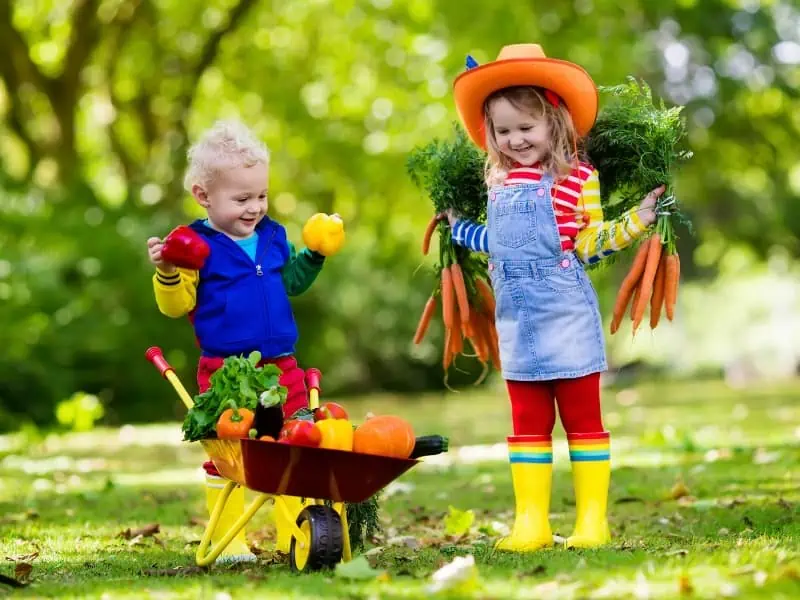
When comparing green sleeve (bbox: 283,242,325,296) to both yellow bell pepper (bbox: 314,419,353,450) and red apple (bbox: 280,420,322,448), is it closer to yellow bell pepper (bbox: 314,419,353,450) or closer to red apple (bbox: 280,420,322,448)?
yellow bell pepper (bbox: 314,419,353,450)

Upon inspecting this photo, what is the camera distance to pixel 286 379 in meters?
4.91

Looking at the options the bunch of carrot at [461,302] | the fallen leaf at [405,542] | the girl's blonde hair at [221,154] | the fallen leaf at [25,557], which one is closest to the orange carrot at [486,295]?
the bunch of carrot at [461,302]

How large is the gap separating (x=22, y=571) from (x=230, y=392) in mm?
941

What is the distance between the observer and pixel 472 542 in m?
5.20

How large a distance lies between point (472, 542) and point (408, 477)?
2892 millimetres

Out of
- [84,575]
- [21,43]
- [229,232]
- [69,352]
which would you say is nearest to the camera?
[84,575]

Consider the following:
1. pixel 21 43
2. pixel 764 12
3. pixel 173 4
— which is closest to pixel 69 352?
pixel 21 43

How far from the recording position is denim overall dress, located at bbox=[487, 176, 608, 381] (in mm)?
4789

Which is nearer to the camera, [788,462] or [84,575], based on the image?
[84,575]

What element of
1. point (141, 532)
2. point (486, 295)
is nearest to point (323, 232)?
point (486, 295)

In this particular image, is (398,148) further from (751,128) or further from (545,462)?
(545,462)

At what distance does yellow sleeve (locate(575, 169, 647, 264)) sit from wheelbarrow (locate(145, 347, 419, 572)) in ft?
3.90

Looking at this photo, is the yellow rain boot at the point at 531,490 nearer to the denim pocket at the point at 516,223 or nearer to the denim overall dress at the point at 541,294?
the denim overall dress at the point at 541,294

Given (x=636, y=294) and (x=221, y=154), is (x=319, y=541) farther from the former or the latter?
(x=636, y=294)
